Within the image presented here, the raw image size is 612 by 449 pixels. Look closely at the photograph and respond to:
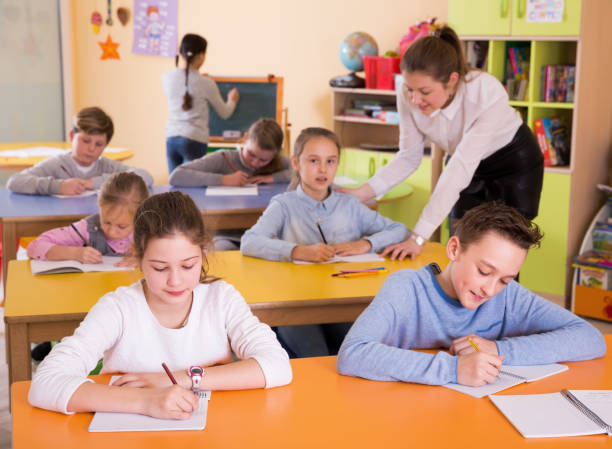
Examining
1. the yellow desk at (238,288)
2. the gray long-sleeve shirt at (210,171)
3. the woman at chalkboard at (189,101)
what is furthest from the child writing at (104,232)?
the woman at chalkboard at (189,101)

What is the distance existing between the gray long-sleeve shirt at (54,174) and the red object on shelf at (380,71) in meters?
1.85

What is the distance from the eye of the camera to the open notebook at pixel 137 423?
1.16 metres

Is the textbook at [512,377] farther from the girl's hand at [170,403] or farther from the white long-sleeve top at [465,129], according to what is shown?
the white long-sleeve top at [465,129]

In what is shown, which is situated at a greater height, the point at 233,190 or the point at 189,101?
the point at 189,101

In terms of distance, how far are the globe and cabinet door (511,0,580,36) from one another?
1.25 meters

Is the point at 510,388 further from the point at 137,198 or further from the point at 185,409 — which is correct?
the point at 137,198

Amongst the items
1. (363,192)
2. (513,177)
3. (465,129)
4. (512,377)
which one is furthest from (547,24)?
(512,377)

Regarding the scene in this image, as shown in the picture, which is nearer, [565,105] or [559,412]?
[559,412]

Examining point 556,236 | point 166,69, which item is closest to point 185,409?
point 556,236

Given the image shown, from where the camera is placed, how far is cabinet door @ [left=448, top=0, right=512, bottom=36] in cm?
383

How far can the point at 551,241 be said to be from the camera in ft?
12.5

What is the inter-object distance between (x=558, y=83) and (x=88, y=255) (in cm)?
263

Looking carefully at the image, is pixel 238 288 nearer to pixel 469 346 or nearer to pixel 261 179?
pixel 469 346

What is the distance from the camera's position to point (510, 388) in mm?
1362
